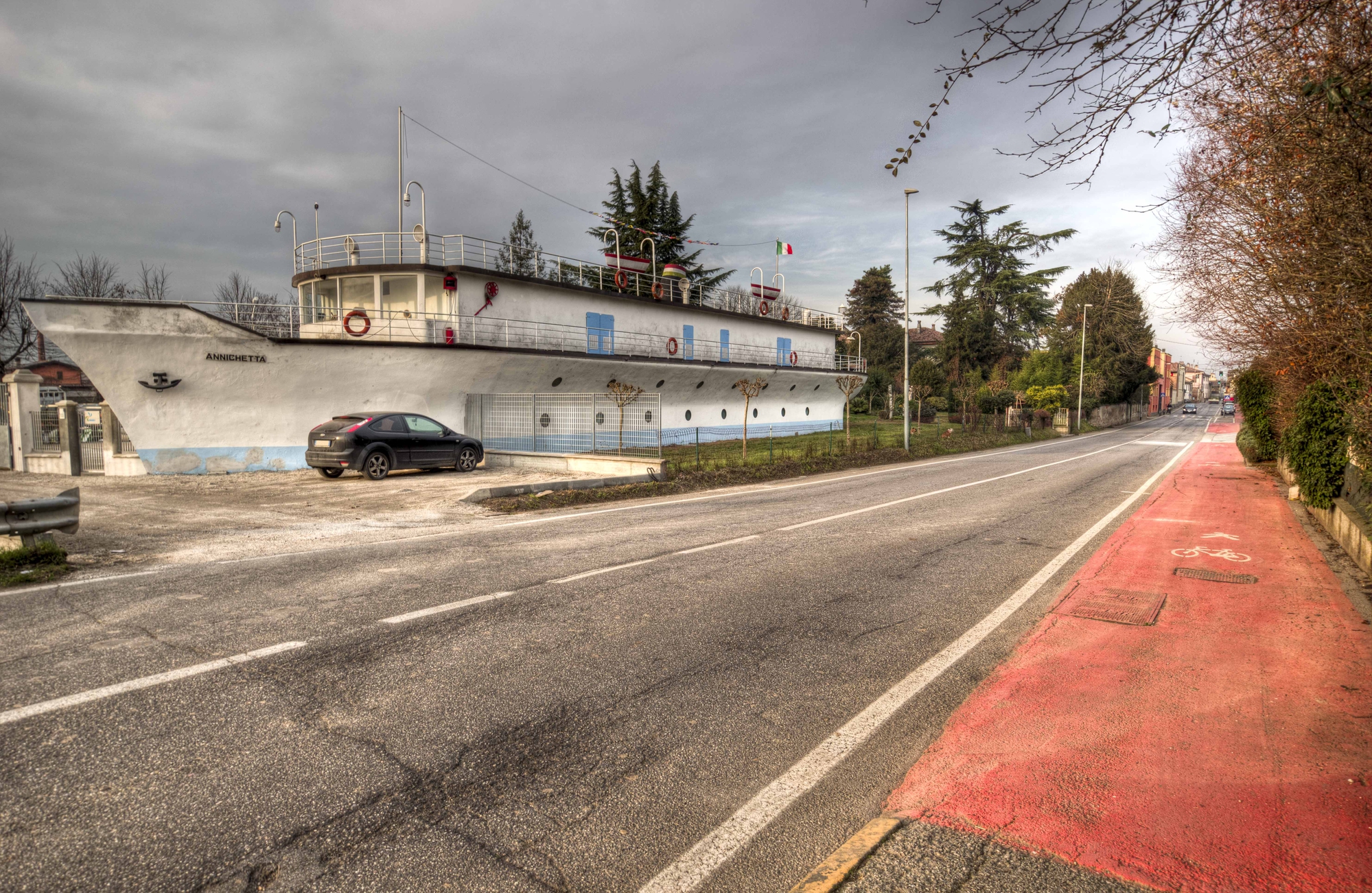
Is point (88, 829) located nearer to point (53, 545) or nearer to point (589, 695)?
point (589, 695)

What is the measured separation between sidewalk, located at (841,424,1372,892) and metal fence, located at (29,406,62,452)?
2632cm

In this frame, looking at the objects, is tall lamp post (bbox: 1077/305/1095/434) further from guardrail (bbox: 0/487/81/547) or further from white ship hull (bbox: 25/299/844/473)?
guardrail (bbox: 0/487/81/547)

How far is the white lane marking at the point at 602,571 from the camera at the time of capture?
6.79 m

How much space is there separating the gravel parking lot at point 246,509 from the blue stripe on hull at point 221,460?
34cm

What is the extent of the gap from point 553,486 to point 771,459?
747cm

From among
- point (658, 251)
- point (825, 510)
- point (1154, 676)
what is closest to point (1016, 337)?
point (658, 251)

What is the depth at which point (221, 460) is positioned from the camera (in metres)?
18.6

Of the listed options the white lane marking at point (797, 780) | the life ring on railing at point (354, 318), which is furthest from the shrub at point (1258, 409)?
the life ring on railing at point (354, 318)

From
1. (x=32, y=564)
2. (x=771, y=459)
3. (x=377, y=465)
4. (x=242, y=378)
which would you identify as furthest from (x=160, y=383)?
(x=771, y=459)

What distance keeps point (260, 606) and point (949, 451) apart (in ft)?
88.5

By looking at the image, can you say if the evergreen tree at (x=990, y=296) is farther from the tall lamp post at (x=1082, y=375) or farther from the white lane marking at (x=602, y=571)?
the white lane marking at (x=602, y=571)

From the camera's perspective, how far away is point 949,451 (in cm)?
2850

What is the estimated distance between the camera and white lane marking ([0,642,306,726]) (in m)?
3.71

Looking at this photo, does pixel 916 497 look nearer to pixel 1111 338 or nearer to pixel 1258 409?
pixel 1258 409
